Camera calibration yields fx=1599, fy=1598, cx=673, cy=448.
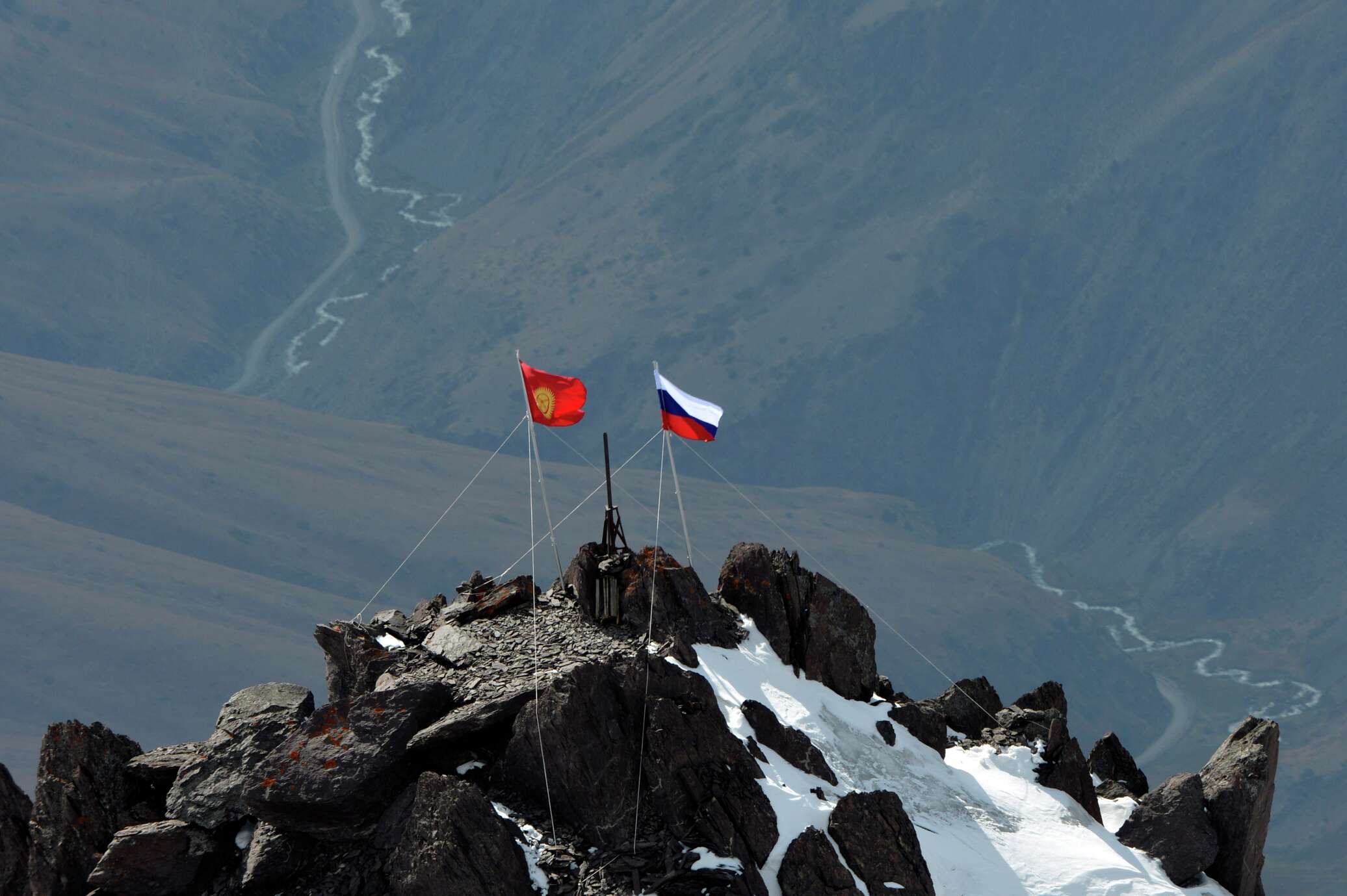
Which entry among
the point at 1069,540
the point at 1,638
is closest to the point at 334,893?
the point at 1,638

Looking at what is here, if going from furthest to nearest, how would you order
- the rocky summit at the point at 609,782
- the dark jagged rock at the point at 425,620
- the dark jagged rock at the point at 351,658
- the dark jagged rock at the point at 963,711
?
the dark jagged rock at the point at 963,711
the dark jagged rock at the point at 425,620
the dark jagged rock at the point at 351,658
the rocky summit at the point at 609,782

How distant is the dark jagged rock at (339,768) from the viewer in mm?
27969

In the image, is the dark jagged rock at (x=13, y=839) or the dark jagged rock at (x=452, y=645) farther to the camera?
the dark jagged rock at (x=452, y=645)

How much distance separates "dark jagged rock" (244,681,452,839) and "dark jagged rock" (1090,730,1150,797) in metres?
19.3

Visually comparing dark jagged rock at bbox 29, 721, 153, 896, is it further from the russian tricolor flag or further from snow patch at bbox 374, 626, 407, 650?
the russian tricolor flag

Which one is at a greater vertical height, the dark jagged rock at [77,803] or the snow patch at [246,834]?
the dark jagged rock at [77,803]

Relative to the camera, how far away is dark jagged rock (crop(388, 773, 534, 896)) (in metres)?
26.5

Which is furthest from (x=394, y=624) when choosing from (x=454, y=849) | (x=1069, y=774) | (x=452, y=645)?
(x=1069, y=774)

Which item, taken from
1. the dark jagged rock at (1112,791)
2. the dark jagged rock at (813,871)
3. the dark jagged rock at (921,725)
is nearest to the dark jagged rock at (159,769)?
the dark jagged rock at (813,871)

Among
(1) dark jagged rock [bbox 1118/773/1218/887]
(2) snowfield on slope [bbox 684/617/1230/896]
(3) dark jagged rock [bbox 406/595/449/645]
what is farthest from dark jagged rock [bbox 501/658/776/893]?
(1) dark jagged rock [bbox 1118/773/1218/887]

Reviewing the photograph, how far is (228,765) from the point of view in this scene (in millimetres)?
29500

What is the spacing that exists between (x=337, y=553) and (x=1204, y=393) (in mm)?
99761

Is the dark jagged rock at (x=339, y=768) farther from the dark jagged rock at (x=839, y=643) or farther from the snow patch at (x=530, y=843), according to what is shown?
the dark jagged rock at (x=839, y=643)

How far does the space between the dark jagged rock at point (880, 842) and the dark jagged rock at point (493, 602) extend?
29.0 feet
